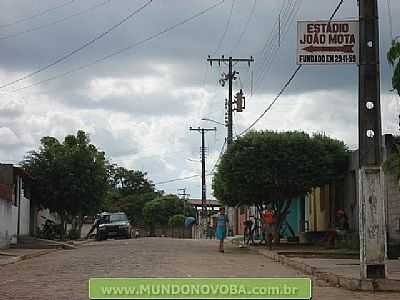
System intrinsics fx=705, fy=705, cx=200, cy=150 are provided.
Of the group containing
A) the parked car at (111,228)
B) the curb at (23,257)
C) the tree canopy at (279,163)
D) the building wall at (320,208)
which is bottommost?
the curb at (23,257)

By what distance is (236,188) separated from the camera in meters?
27.4

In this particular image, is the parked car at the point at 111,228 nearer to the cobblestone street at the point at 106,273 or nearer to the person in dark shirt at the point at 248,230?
the person in dark shirt at the point at 248,230

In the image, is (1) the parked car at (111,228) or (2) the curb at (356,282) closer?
(2) the curb at (356,282)

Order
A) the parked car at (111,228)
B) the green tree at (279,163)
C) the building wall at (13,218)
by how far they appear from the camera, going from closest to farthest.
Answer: the green tree at (279,163) < the building wall at (13,218) < the parked car at (111,228)

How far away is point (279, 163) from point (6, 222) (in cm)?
1100

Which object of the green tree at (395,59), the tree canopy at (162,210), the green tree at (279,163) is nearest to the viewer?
the green tree at (395,59)

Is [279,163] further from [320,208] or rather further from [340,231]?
[320,208]

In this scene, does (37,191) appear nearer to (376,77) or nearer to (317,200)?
(317,200)

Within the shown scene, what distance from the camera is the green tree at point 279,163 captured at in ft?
86.9

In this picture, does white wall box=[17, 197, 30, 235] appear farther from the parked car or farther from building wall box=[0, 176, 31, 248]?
the parked car

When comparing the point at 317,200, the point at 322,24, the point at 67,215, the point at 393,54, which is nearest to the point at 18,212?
the point at 67,215

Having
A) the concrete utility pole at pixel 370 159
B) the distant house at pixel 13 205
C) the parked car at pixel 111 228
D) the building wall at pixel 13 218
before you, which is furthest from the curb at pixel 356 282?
the parked car at pixel 111 228

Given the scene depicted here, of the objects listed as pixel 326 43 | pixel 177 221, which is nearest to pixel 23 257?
pixel 326 43

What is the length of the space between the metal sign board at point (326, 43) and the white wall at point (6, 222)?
17.4m
